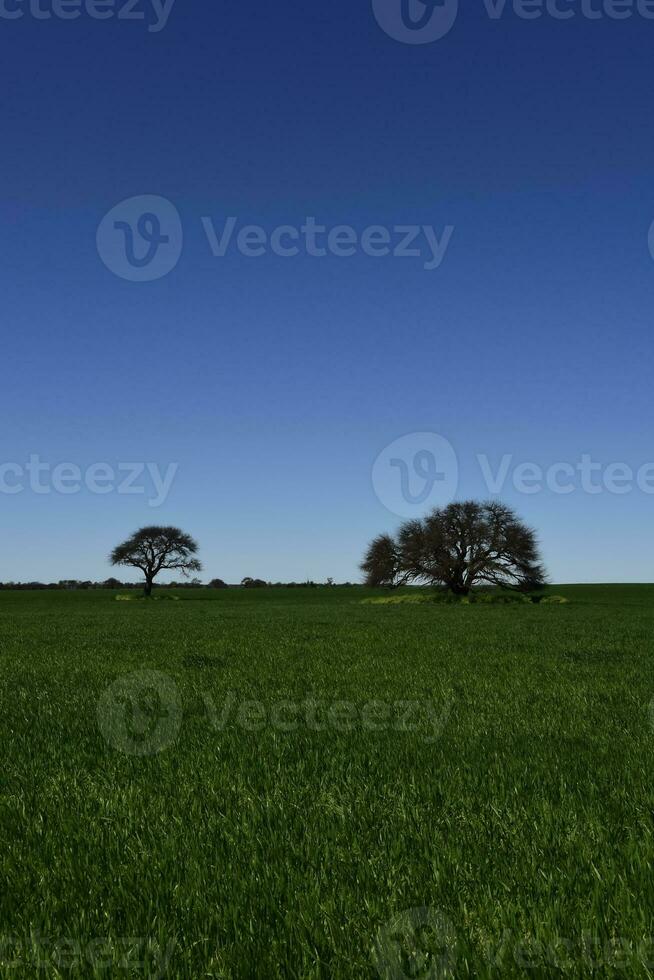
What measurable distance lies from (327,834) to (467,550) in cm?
7466

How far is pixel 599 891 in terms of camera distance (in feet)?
13.6

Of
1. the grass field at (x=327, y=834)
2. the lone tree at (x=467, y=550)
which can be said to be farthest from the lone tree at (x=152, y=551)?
the grass field at (x=327, y=834)

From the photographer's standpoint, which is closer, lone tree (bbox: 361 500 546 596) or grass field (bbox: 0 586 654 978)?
grass field (bbox: 0 586 654 978)

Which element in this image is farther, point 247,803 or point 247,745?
point 247,745

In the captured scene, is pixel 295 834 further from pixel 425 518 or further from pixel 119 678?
pixel 425 518

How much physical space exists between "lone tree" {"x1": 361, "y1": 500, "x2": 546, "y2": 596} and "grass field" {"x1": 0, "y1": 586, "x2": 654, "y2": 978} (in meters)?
66.6

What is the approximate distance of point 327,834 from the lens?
5.11 m

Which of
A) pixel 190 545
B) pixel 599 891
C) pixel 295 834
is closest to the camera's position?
pixel 599 891

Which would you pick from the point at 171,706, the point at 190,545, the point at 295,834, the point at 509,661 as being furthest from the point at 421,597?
the point at 295,834

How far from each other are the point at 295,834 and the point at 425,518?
251 ft

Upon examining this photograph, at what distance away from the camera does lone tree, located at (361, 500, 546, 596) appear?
76375mm

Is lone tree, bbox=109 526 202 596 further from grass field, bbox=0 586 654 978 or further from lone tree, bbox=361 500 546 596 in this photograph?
grass field, bbox=0 586 654 978

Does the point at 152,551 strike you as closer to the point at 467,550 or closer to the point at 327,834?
the point at 467,550

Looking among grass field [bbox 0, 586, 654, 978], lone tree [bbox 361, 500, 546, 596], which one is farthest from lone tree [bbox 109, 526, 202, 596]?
grass field [bbox 0, 586, 654, 978]
